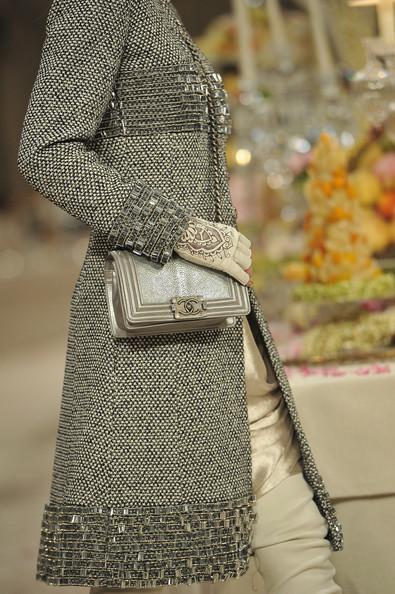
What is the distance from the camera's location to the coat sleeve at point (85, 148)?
1.89 m

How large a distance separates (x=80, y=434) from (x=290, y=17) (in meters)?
4.01

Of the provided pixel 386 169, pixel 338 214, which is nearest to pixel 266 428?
pixel 338 214

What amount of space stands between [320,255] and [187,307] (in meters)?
1.26

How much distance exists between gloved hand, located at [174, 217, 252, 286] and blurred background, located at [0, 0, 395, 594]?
0.58m

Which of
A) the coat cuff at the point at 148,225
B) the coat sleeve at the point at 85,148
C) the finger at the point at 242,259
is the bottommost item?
the finger at the point at 242,259

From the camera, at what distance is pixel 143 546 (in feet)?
6.28

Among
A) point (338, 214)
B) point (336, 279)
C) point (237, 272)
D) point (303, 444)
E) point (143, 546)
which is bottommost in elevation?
point (143, 546)

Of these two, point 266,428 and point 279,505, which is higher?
point 266,428

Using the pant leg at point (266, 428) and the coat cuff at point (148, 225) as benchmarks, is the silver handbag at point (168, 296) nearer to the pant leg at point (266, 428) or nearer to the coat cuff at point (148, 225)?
the coat cuff at point (148, 225)

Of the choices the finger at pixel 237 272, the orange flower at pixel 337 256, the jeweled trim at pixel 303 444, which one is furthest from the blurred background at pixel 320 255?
the finger at pixel 237 272

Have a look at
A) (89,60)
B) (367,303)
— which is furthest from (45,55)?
(367,303)

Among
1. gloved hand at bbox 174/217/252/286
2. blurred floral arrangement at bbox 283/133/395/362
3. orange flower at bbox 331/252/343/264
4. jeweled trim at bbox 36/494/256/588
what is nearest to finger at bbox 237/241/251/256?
gloved hand at bbox 174/217/252/286

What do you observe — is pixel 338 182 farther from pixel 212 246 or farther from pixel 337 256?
pixel 212 246

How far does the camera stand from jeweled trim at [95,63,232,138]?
1.98 meters
